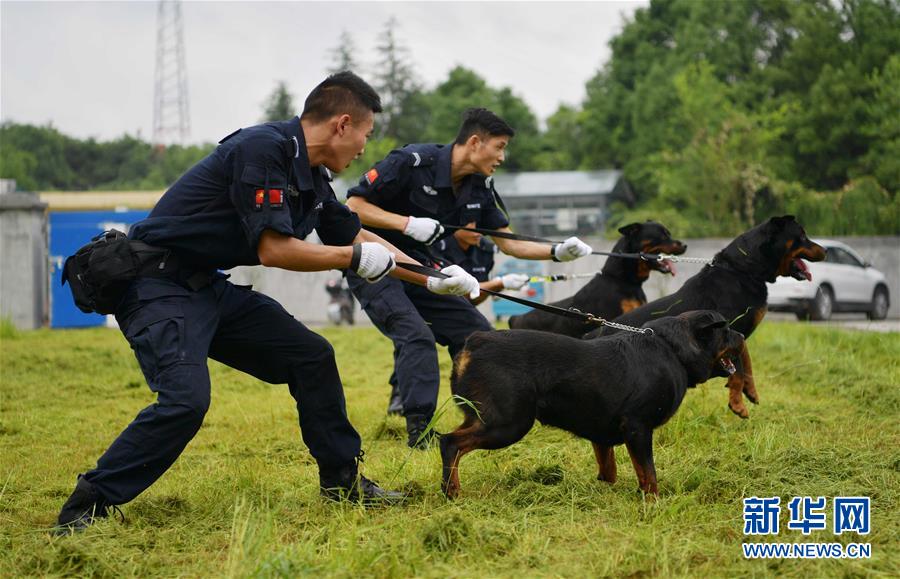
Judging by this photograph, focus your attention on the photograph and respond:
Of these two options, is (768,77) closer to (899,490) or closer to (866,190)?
(866,190)

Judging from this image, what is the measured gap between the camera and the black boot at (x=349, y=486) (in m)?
4.79

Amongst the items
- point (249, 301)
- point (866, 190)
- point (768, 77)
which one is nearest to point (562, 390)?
point (249, 301)

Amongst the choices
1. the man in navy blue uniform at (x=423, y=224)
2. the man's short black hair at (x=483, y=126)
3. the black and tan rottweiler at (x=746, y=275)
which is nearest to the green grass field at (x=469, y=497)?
the man in navy blue uniform at (x=423, y=224)

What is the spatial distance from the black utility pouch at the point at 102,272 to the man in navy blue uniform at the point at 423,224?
2.39 metres

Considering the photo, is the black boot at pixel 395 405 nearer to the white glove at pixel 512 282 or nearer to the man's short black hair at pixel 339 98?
the white glove at pixel 512 282

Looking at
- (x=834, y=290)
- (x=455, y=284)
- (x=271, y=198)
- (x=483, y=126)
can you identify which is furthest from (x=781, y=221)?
(x=834, y=290)

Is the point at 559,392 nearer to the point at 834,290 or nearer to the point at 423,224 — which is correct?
the point at 423,224

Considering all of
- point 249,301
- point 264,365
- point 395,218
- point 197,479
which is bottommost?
point 197,479

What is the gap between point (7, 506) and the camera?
487 cm

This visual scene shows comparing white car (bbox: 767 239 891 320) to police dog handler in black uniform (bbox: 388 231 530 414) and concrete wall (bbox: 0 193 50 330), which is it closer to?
police dog handler in black uniform (bbox: 388 231 530 414)

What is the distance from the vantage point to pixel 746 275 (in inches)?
275

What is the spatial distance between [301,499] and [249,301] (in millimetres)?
1017

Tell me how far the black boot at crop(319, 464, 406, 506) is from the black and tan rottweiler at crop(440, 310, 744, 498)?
1.20 ft

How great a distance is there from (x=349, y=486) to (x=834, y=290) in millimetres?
17901
